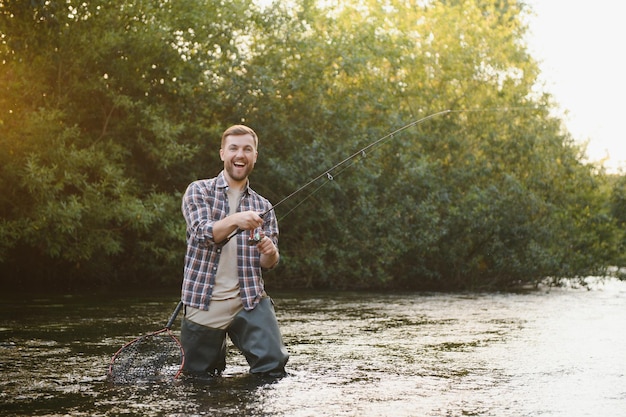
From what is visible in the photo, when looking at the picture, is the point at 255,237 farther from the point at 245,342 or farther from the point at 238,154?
the point at 245,342

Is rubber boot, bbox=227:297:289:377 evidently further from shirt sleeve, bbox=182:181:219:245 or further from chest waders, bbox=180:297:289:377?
shirt sleeve, bbox=182:181:219:245

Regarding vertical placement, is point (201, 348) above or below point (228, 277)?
below

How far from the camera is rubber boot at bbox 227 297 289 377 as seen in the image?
6.83 m

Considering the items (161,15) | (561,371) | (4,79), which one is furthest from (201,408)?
(161,15)

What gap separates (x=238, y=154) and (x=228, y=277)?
85 centimetres

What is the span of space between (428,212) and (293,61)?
4.45 meters

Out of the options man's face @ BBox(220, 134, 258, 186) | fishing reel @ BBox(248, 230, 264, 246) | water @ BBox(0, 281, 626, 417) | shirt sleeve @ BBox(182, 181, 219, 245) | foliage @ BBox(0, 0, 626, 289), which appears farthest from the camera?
foliage @ BBox(0, 0, 626, 289)

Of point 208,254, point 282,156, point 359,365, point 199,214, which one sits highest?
point 282,156

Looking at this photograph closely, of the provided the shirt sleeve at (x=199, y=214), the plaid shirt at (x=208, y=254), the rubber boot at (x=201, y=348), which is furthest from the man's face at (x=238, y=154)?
the rubber boot at (x=201, y=348)

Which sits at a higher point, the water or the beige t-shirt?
the beige t-shirt

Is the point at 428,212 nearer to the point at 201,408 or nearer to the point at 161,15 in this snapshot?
the point at 161,15

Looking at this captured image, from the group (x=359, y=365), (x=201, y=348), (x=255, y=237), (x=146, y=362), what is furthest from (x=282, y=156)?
(x=255, y=237)

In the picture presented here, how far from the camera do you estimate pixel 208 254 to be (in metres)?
6.76

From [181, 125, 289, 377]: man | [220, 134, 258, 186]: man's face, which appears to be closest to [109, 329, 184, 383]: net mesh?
[181, 125, 289, 377]: man
